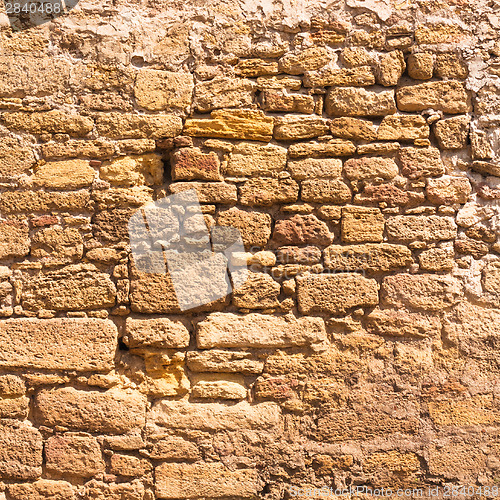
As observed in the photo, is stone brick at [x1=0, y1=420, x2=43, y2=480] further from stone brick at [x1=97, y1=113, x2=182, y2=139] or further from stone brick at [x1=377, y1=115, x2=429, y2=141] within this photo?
stone brick at [x1=377, y1=115, x2=429, y2=141]

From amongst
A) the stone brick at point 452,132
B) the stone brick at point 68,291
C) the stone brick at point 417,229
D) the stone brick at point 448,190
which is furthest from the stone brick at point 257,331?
the stone brick at point 452,132

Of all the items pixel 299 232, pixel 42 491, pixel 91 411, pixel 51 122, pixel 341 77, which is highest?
pixel 341 77

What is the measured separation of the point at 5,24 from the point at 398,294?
230cm

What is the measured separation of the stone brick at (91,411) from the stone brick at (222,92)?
4.66ft

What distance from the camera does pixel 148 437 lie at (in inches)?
83.4

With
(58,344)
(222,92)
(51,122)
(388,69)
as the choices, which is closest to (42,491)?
(58,344)

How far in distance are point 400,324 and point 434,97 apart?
1.14m

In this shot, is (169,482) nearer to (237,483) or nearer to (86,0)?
(237,483)

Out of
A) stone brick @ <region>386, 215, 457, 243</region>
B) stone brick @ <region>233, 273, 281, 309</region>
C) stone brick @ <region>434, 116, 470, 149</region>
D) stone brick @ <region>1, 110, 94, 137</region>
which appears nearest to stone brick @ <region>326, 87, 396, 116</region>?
stone brick @ <region>434, 116, 470, 149</region>

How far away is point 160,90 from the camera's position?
226 centimetres

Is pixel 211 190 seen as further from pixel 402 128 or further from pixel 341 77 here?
pixel 402 128

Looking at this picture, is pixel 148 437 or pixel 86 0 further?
pixel 86 0

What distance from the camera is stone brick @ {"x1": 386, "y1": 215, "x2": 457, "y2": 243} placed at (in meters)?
2.29

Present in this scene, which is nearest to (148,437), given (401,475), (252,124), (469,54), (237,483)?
(237,483)
